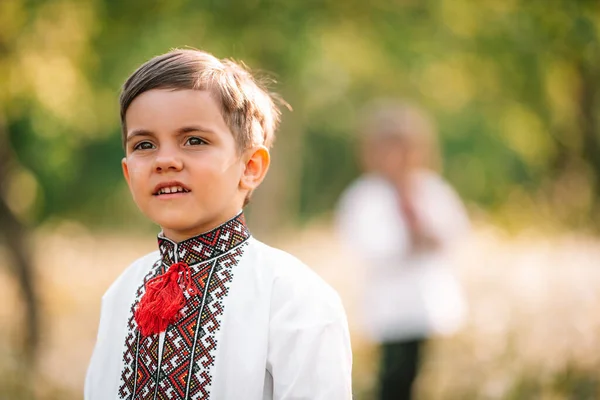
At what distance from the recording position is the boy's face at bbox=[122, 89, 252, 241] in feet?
5.96

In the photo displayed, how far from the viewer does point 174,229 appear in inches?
76.0

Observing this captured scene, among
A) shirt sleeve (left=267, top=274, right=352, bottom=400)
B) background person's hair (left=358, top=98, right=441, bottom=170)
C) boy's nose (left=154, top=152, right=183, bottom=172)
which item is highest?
background person's hair (left=358, top=98, right=441, bottom=170)

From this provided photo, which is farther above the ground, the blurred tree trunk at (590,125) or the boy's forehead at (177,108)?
the blurred tree trunk at (590,125)

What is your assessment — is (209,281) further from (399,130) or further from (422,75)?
(422,75)

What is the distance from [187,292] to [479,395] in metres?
3.58

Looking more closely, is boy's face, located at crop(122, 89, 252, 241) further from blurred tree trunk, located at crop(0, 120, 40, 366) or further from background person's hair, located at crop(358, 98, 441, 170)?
blurred tree trunk, located at crop(0, 120, 40, 366)

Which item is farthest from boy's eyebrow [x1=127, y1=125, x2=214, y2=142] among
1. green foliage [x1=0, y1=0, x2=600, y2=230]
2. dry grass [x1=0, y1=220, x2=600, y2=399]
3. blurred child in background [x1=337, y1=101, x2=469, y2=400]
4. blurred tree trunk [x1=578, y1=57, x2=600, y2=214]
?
blurred tree trunk [x1=578, y1=57, x2=600, y2=214]

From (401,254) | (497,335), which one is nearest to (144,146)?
(401,254)

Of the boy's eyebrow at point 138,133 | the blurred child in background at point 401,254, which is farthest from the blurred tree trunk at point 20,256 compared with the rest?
the boy's eyebrow at point 138,133

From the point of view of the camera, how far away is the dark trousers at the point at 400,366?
4.46 m

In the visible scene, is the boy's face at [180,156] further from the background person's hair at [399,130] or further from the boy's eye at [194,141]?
the background person's hair at [399,130]

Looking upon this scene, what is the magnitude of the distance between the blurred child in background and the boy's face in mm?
2800

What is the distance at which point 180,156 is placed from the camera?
1.81m

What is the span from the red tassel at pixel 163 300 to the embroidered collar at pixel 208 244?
0.11ft
